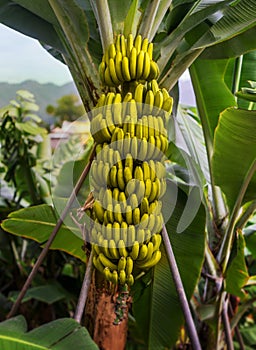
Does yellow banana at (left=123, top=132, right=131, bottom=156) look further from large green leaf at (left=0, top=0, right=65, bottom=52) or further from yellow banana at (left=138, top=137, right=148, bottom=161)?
large green leaf at (left=0, top=0, right=65, bottom=52)

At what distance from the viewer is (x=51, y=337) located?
22.5 inches

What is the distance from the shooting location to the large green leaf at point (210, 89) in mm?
925

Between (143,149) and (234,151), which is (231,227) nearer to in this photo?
(234,151)

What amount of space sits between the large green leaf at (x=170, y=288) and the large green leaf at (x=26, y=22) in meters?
0.40

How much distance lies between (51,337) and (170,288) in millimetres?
337

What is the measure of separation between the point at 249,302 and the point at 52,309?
0.60 m

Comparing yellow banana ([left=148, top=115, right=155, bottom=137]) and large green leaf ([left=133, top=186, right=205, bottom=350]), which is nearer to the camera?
yellow banana ([left=148, top=115, right=155, bottom=137])

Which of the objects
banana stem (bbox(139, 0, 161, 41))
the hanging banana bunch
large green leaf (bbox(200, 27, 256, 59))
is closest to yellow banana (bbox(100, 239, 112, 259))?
the hanging banana bunch

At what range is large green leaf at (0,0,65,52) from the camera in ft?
2.51

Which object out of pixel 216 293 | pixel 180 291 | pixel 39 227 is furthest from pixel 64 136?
pixel 216 293

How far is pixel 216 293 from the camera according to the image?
3.08 feet

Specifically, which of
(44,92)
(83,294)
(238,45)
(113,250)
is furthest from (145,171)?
(44,92)

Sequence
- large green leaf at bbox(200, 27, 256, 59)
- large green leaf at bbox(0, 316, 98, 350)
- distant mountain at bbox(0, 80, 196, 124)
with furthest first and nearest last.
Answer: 1. distant mountain at bbox(0, 80, 196, 124)
2. large green leaf at bbox(200, 27, 256, 59)
3. large green leaf at bbox(0, 316, 98, 350)

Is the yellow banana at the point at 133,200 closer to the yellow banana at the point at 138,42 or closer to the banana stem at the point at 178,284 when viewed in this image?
the banana stem at the point at 178,284
